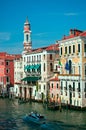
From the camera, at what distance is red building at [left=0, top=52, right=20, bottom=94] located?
185 feet

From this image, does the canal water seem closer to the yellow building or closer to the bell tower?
the yellow building

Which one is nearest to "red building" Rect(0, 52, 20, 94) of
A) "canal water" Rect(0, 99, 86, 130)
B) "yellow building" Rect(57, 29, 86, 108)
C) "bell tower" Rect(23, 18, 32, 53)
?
"bell tower" Rect(23, 18, 32, 53)

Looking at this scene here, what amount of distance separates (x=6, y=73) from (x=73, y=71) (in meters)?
23.3

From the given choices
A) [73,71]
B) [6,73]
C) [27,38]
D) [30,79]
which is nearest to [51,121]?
[73,71]

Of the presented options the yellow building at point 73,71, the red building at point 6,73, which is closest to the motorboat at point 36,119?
the yellow building at point 73,71

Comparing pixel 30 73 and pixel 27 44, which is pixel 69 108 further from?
pixel 27 44

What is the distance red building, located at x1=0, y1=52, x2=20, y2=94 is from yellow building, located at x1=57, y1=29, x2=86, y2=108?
2059cm

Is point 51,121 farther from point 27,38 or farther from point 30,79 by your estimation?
point 27,38

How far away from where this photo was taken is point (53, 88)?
3988 centimetres

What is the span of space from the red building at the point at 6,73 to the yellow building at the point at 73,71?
20.6 m

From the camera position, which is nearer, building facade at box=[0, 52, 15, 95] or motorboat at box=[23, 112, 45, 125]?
motorboat at box=[23, 112, 45, 125]

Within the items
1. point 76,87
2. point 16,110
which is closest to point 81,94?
point 76,87

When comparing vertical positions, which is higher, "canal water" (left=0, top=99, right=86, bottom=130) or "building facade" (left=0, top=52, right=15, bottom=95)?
"building facade" (left=0, top=52, right=15, bottom=95)

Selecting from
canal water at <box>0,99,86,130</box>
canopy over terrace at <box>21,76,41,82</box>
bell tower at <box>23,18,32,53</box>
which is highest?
bell tower at <box>23,18,32,53</box>
